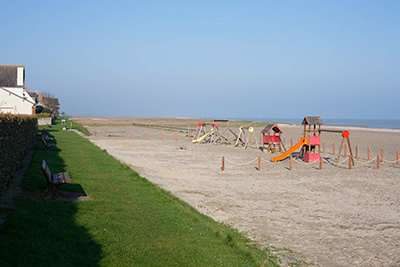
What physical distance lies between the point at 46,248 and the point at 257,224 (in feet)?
18.3

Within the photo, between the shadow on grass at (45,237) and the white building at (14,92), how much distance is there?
30.0 metres

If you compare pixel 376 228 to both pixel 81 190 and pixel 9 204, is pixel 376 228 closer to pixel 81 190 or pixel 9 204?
pixel 81 190

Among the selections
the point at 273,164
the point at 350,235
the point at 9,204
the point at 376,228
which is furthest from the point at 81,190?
the point at 273,164

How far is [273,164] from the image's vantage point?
69.8 feet

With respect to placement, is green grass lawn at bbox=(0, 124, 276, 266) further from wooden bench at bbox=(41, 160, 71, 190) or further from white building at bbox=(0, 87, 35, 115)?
white building at bbox=(0, 87, 35, 115)

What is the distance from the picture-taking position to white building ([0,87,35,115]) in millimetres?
35938

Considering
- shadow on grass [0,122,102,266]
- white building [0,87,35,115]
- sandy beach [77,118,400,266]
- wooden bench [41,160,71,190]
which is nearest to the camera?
shadow on grass [0,122,102,266]

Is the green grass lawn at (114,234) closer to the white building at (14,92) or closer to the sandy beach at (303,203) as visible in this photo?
the sandy beach at (303,203)

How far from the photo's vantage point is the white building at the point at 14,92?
3603 centimetres

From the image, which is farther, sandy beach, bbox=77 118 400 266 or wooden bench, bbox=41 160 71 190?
wooden bench, bbox=41 160 71 190

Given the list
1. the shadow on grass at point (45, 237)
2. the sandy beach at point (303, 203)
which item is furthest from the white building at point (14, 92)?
the shadow on grass at point (45, 237)

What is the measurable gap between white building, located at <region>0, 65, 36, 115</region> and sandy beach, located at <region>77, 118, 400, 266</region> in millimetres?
21233

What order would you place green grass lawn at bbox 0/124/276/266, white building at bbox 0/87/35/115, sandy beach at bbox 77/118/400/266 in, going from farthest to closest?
white building at bbox 0/87/35/115
sandy beach at bbox 77/118/400/266
green grass lawn at bbox 0/124/276/266

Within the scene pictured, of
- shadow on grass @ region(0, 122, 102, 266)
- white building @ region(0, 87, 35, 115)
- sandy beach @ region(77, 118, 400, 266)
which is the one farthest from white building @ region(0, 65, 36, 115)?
shadow on grass @ region(0, 122, 102, 266)
